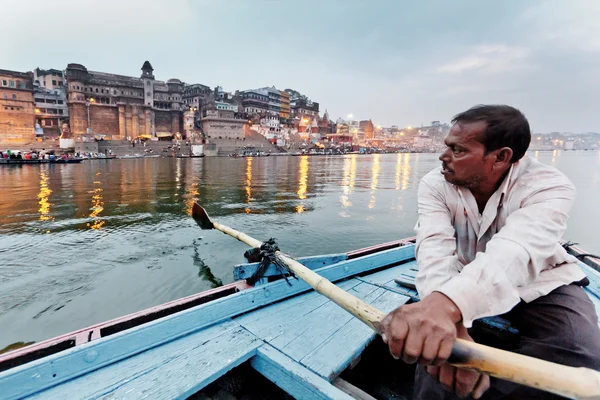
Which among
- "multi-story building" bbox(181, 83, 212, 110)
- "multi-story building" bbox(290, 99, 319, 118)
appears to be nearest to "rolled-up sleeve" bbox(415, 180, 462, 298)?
"multi-story building" bbox(181, 83, 212, 110)

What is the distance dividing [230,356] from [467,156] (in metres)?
2.21

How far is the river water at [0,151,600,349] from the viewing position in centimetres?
565

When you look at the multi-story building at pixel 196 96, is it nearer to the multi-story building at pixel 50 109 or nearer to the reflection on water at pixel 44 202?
the multi-story building at pixel 50 109

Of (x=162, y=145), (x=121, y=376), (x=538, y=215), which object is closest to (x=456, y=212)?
(x=538, y=215)

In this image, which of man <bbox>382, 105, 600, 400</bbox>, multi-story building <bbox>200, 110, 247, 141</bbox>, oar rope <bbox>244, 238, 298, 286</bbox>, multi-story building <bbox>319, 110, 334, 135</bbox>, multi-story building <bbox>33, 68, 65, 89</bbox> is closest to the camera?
man <bbox>382, 105, 600, 400</bbox>

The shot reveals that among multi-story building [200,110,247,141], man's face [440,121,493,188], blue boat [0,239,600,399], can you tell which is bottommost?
blue boat [0,239,600,399]

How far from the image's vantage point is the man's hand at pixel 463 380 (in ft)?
4.59

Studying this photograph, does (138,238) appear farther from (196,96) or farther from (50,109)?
(196,96)

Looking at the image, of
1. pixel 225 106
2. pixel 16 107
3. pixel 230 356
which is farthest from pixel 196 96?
pixel 230 356

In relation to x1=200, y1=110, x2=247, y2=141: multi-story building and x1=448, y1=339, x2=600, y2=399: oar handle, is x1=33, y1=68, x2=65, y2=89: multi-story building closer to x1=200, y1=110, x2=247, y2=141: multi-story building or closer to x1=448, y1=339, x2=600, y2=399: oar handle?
x1=200, y1=110, x2=247, y2=141: multi-story building

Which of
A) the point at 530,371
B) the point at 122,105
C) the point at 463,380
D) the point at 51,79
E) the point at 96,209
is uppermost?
the point at 51,79

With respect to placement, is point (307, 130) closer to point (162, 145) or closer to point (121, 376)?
point (162, 145)

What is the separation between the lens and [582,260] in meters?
4.66

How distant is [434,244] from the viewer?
1949 millimetres
